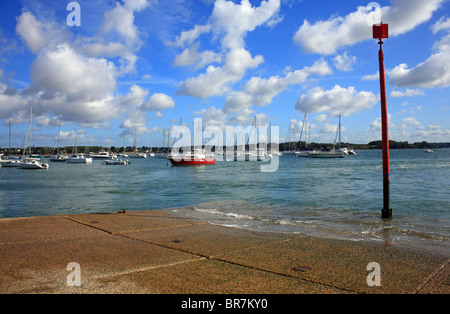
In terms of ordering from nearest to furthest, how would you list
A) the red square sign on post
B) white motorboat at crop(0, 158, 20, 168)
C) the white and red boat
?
1. the red square sign on post
2. the white and red boat
3. white motorboat at crop(0, 158, 20, 168)

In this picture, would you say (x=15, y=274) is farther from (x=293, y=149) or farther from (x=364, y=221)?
(x=293, y=149)

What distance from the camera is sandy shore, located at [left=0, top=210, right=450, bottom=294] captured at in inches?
169

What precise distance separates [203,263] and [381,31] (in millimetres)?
8818

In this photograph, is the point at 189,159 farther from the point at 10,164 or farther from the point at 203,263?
the point at 203,263

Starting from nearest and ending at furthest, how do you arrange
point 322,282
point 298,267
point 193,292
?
point 193,292 < point 322,282 < point 298,267

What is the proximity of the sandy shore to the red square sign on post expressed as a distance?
652 centimetres

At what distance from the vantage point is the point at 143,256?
18.7ft

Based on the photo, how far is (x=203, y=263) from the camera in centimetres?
533

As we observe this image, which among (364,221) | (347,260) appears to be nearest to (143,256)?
(347,260)

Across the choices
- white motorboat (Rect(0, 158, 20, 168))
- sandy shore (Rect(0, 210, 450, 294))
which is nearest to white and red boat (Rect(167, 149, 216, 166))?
white motorboat (Rect(0, 158, 20, 168))

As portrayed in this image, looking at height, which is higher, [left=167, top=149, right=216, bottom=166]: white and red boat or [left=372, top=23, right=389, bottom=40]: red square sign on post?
[left=372, top=23, right=389, bottom=40]: red square sign on post

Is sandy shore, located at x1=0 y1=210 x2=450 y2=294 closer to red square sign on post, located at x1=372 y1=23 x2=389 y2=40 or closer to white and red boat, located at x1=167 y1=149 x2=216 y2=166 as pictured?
red square sign on post, located at x1=372 y1=23 x2=389 y2=40
